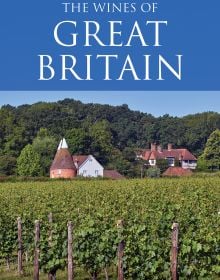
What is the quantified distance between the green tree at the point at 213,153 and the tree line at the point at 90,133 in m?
0.40

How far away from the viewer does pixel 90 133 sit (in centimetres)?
10388

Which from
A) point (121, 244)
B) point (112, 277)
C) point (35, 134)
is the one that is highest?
point (35, 134)

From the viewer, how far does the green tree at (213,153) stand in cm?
9625

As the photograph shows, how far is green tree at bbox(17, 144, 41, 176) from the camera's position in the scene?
8450cm

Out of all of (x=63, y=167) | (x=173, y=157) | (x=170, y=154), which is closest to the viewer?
(x=63, y=167)

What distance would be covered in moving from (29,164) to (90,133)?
65.8 feet

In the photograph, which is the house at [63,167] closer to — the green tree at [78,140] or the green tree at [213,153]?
the green tree at [78,140]

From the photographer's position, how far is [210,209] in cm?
2109

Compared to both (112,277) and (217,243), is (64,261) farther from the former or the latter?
(217,243)

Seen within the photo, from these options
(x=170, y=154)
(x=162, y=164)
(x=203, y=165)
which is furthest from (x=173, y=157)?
(x=203, y=165)

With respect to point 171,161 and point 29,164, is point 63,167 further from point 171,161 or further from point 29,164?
point 171,161

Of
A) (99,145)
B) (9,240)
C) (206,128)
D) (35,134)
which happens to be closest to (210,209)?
(9,240)

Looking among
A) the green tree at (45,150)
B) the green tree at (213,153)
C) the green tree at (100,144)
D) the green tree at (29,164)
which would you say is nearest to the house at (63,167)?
the green tree at (29,164)

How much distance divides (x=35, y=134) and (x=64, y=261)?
97759 millimetres
